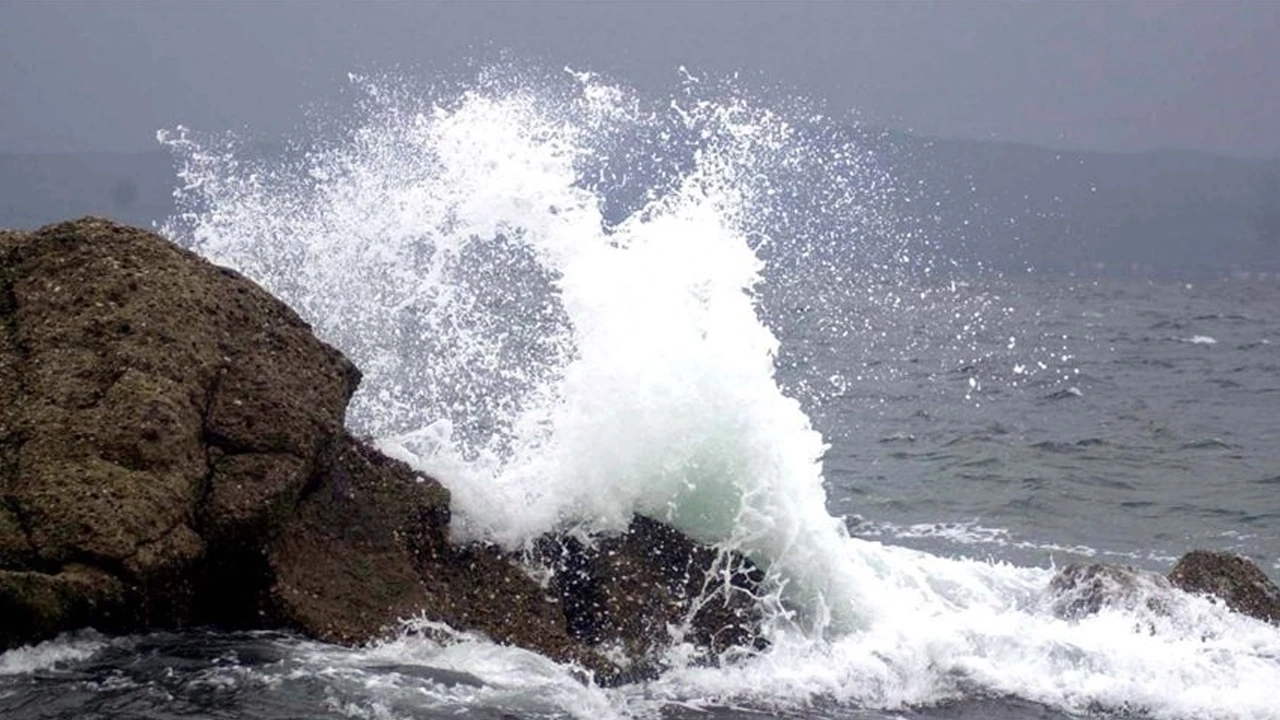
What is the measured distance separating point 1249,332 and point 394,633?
40.9 metres

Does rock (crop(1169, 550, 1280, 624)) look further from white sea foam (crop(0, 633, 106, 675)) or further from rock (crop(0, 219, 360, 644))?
white sea foam (crop(0, 633, 106, 675))

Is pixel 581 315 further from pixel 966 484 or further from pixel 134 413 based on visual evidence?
pixel 966 484

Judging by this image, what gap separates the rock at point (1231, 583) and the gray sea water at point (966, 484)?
2.42 metres

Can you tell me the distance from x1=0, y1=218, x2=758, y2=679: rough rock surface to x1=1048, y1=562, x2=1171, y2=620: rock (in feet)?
9.61

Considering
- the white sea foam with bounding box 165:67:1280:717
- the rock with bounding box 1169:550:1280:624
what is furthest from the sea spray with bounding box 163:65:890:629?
the rock with bounding box 1169:550:1280:624

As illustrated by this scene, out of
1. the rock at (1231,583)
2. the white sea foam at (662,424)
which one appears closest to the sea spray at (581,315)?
the white sea foam at (662,424)

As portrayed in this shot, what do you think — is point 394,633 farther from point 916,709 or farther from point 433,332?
point 433,332

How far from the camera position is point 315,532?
24.9 feet

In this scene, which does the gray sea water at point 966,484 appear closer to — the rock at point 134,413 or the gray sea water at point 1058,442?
the gray sea water at point 1058,442

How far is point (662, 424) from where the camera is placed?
30.1 feet

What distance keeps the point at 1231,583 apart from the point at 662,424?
434 cm

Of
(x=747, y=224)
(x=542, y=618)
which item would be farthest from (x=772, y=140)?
(x=542, y=618)

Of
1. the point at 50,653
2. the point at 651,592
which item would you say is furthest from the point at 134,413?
the point at 651,592

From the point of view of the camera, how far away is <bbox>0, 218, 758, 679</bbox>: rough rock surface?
670cm
